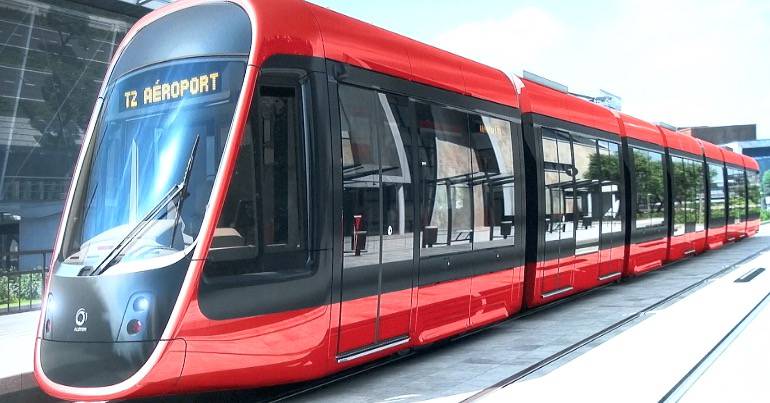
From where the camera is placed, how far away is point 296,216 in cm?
609

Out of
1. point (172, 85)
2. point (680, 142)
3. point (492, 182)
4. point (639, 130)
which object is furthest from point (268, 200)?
point (680, 142)

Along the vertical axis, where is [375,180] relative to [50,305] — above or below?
above

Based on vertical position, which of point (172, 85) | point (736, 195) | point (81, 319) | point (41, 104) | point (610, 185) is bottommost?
point (81, 319)

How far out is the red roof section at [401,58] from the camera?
6773 mm

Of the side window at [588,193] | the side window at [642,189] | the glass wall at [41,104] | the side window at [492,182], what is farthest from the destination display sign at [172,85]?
the side window at [642,189]

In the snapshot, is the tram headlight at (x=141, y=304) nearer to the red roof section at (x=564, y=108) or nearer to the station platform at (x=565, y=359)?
the station platform at (x=565, y=359)

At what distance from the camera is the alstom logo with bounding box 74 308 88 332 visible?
555 centimetres

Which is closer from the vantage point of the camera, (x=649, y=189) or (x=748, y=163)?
(x=649, y=189)

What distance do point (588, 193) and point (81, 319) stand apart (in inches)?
348

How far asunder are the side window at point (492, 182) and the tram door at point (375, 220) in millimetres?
1513

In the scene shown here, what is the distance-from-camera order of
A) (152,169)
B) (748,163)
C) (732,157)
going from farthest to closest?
(748,163), (732,157), (152,169)

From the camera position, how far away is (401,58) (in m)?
7.59

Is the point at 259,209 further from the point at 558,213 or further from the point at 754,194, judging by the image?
the point at 754,194

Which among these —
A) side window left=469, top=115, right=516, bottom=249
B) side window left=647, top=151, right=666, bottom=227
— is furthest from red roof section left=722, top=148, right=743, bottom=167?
side window left=469, top=115, right=516, bottom=249
